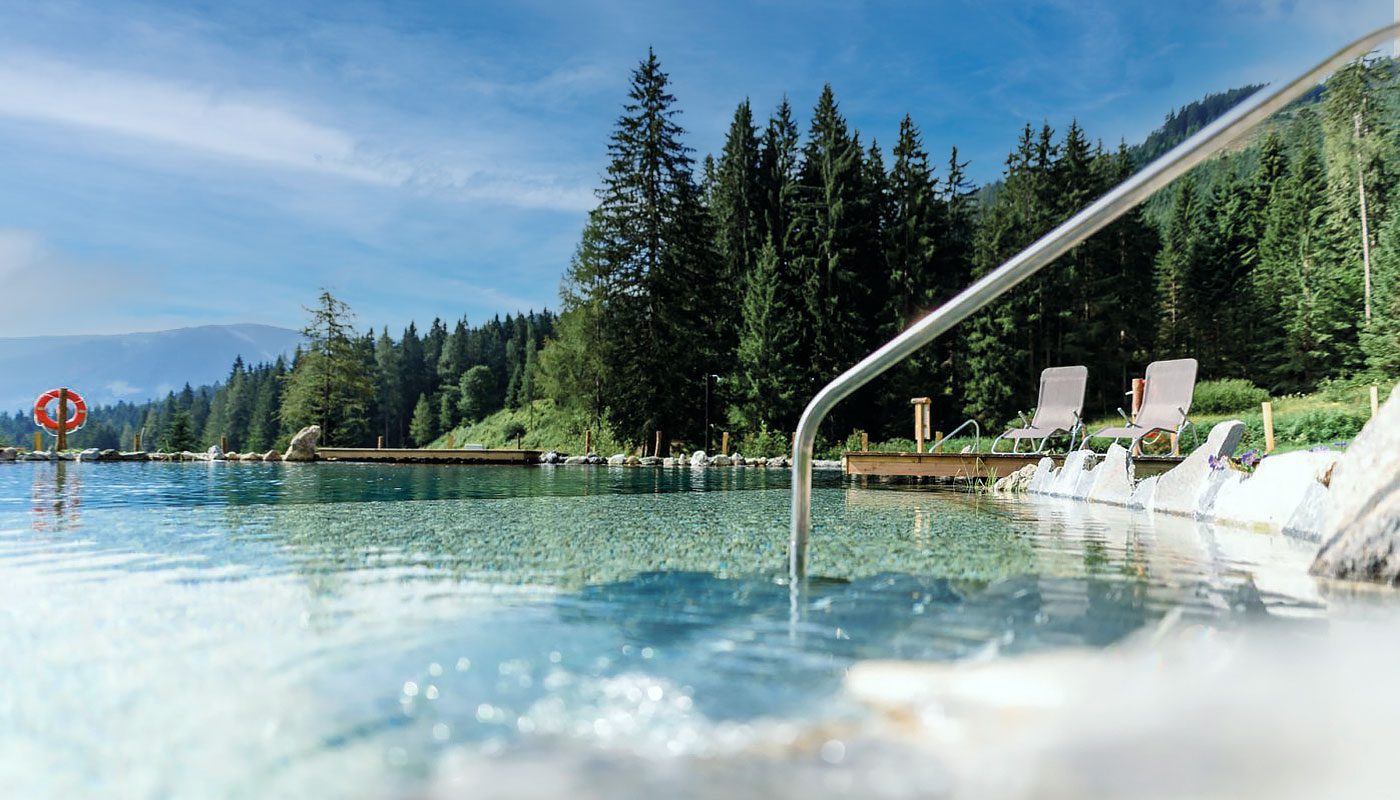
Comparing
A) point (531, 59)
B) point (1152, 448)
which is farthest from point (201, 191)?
point (1152, 448)

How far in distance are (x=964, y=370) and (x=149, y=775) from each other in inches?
1000

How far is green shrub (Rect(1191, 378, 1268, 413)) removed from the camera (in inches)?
891

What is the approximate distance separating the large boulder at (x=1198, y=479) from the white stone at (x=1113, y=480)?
578mm

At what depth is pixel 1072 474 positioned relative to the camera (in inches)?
327

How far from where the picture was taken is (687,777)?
1.25 metres

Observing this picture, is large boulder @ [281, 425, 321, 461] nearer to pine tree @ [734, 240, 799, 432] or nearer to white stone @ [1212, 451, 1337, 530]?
pine tree @ [734, 240, 799, 432]

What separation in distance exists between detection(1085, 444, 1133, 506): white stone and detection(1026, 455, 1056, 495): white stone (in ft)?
3.78

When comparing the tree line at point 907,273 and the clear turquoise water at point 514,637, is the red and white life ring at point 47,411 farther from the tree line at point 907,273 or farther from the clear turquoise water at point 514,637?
the clear turquoise water at point 514,637

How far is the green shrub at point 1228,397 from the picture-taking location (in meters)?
22.6

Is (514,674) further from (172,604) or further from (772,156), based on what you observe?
(772,156)

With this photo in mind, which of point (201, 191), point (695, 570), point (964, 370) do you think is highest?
point (201, 191)

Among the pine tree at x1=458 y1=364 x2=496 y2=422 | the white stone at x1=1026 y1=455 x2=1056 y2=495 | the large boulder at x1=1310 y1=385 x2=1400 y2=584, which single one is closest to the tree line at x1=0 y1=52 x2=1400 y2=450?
the white stone at x1=1026 y1=455 x2=1056 y2=495

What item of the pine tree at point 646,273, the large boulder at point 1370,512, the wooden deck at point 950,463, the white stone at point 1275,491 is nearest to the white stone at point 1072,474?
the wooden deck at point 950,463

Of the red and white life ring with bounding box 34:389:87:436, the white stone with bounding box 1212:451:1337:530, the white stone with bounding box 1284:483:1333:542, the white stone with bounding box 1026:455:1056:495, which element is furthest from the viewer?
the red and white life ring with bounding box 34:389:87:436
